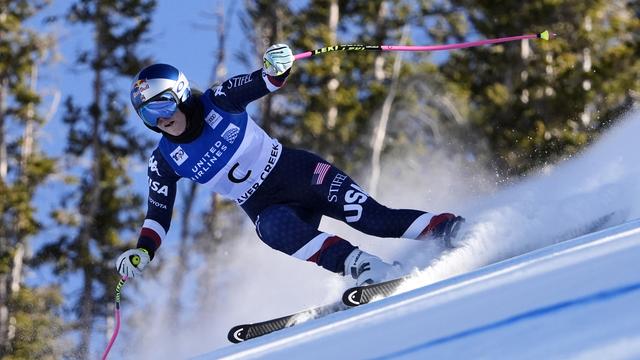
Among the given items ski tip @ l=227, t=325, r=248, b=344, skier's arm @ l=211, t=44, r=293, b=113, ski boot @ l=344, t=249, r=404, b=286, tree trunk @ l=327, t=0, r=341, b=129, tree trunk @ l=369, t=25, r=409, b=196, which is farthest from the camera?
tree trunk @ l=327, t=0, r=341, b=129

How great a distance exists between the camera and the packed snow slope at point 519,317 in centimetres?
356

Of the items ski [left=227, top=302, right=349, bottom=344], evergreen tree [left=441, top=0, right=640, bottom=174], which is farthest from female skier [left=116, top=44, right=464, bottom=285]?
evergreen tree [left=441, top=0, right=640, bottom=174]

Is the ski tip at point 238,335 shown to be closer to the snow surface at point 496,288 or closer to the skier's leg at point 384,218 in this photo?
the snow surface at point 496,288

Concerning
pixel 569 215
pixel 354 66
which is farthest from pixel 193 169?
pixel 354 66

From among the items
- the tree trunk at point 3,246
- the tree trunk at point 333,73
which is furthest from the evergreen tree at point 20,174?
the tree trunk at point 333,73

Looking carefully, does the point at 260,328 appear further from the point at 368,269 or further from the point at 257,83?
the point at 257,83

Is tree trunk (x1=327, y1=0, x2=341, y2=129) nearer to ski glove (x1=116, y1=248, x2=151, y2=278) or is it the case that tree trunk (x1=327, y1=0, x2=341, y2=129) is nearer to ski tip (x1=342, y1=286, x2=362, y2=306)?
ski glove (x1=116, y1=248, x2=151, y2=278)

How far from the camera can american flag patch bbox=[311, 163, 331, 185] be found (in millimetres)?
7102

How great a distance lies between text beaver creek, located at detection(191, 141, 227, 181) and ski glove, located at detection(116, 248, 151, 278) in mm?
654

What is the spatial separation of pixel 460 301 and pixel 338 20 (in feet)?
78.3

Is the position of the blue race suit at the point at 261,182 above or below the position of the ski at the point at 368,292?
above

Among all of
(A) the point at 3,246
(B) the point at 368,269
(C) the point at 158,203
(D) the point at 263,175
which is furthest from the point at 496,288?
(A) the point at 3,246

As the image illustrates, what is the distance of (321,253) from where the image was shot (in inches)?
266

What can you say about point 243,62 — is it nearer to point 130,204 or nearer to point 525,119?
point 130,204
